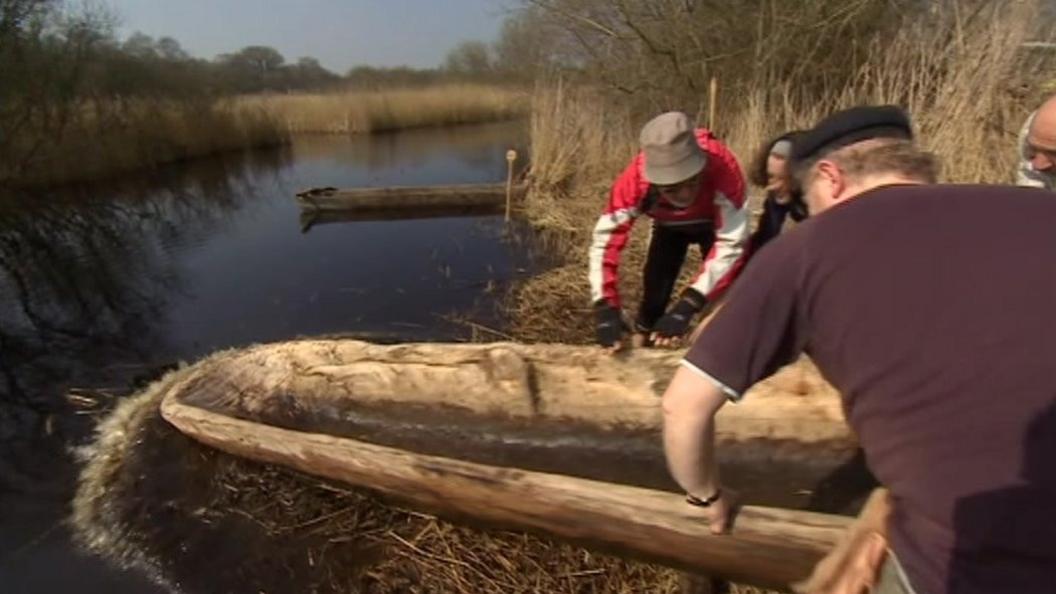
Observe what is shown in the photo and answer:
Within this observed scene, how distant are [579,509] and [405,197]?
29.6 ft

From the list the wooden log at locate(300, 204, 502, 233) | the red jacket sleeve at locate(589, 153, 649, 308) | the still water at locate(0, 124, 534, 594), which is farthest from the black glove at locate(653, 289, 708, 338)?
the wooden log at locate(300, 204, 502, 233)

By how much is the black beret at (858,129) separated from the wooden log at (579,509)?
102 centimetres

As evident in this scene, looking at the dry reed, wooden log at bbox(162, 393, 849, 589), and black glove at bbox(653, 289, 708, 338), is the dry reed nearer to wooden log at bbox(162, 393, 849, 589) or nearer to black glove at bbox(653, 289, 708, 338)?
wooden log at bbox(162, 393, 849, 589)

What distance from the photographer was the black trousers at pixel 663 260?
3.34m

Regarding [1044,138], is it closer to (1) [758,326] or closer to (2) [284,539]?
(1) [758,326]

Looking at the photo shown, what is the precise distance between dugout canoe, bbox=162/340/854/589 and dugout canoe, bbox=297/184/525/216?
22.7ft

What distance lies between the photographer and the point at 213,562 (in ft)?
9.41

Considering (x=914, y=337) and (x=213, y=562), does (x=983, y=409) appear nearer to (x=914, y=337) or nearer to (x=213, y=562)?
(x=914, y=337)

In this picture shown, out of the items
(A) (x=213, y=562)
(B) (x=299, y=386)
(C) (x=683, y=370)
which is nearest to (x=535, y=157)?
(B) (x=299, y=386)

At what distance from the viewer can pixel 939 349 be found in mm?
887

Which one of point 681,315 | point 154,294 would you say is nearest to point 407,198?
point 154,294

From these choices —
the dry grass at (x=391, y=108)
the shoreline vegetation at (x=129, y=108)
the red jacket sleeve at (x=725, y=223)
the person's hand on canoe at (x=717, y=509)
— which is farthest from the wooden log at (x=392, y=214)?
the dry grass at (x=391, y=108)

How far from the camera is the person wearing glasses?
2.16 metres

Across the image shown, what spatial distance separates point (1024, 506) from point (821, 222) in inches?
17.8
